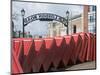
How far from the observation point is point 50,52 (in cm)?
247

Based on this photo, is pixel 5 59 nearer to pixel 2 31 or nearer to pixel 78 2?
pixel 2 31

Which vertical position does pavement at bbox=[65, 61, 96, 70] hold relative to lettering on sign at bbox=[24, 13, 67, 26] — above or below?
below

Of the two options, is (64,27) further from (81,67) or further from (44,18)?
(81,67)

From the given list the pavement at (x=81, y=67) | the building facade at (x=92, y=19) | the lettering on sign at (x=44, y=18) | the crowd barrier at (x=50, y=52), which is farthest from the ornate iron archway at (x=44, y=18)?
the pavement at (x=81, y=67)

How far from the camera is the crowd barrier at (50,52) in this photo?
236 cm

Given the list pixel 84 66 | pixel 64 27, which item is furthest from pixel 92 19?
pixel 84 66

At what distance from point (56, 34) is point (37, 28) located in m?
0.24

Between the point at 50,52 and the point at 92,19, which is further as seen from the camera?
the point at 92,19

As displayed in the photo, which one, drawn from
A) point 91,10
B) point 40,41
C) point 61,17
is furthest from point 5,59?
point 91,10

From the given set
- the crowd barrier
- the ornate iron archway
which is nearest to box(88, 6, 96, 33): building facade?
the crowd barrier

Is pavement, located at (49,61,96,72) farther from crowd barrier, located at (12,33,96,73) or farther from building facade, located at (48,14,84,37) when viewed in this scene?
building facade, located at (48,14,84,37)

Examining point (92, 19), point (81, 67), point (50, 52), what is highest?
point (92, 19)

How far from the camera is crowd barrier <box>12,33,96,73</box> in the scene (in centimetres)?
236

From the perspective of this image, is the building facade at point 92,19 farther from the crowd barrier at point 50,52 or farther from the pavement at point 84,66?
the pavement at point 84,66
